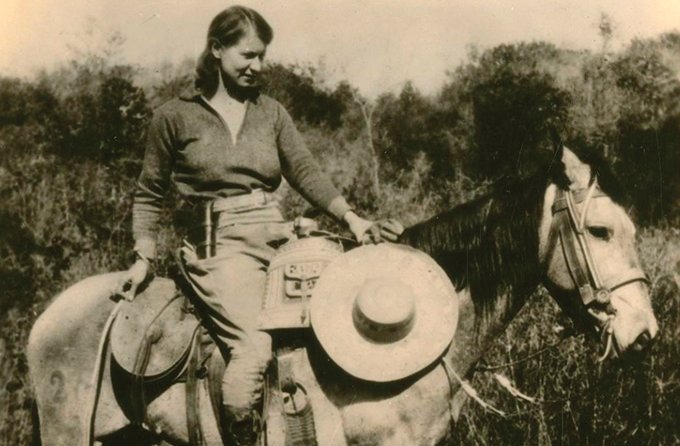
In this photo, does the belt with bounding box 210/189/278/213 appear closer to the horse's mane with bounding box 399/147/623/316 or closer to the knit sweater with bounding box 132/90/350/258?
the knit sweater with bounding box 132/90/350/258

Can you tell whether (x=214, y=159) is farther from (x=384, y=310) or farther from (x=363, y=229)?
(x=384, y=310)

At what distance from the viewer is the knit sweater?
4.27 m

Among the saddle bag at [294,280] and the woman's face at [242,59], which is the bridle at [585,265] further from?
the woman's face at [242,59]

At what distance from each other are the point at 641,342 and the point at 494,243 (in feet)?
3.01

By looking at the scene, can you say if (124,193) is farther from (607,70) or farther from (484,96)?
(607,70)

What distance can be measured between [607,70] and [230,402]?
7.97 meters

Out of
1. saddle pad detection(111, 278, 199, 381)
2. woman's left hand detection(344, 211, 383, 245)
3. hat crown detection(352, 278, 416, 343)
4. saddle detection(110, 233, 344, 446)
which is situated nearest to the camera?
hat crown detection(352, 278, 416, 343)

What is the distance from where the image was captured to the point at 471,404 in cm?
653

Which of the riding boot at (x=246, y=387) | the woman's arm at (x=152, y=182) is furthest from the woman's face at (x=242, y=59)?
the riding boot at (x=246, y=387)

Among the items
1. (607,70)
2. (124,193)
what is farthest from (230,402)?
(607,70)

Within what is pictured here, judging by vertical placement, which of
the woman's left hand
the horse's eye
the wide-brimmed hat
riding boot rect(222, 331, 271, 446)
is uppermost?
the woman's left hand

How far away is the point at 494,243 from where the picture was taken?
3918mm

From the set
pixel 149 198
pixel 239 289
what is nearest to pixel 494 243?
pixel 239 289

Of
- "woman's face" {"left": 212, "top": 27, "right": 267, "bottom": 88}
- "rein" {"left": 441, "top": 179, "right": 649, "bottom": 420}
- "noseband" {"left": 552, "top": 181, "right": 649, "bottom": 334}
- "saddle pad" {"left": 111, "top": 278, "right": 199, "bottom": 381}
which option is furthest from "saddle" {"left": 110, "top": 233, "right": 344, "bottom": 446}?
"noseband" {"left": 552, "top": 181, "right": 649, "bottom": 334}
